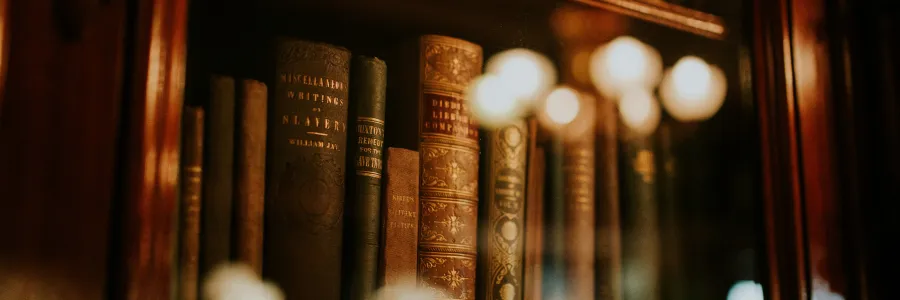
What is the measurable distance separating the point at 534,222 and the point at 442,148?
0.13 metres

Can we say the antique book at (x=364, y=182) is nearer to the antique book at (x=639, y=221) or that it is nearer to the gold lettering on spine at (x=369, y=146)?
the gold lettering on spine at (x=369, y=146)

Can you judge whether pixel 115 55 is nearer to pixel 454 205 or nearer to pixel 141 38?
pixel 141 38

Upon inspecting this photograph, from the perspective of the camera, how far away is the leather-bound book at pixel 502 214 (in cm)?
77

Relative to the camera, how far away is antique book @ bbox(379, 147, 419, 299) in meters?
0.71

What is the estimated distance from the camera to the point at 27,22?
541 millimetres

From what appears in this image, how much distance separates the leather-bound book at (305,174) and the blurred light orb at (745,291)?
1.35 ft

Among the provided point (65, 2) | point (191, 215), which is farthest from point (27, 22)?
point (191, 215)

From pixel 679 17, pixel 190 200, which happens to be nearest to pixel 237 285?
pixel 190 200

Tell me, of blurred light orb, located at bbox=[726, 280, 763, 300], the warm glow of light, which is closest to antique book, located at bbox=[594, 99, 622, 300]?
blurred light orb, located at bbox=[726, 280, 763, 300]

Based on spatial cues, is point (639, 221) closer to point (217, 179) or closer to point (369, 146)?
point (369, 146)

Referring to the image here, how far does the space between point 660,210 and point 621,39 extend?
184mm

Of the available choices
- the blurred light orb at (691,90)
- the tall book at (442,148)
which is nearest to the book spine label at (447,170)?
the tall book at (442,148)

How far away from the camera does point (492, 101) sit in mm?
815

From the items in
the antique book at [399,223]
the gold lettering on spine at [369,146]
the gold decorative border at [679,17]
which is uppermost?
the gold decorative border at [679,17]
